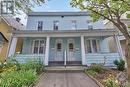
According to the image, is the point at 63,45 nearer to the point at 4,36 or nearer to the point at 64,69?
the point at 64,69

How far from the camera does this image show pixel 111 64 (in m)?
18.4

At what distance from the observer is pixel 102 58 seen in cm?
1867

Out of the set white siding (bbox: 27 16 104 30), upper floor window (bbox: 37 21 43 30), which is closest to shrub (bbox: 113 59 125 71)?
white siding (bbox: 27 16 104 30)

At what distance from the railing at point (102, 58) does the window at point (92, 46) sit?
3210mm

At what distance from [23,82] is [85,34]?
11.6 meters

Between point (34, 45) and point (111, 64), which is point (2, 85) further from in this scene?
point (34, 45)

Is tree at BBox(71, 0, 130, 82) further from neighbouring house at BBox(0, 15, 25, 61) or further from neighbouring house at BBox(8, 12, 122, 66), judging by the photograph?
neighbouring house at BBox(0, 15, 25, 61)

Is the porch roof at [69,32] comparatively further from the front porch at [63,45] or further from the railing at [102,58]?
the railing at [102,58]

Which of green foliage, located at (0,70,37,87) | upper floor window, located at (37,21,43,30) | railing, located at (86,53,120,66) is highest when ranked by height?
upper floor window, located at (37,21,43,30)

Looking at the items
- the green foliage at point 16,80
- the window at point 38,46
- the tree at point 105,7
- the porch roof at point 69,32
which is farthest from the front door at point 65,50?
the green foliage at point 16,80

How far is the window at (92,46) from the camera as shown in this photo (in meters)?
22.0

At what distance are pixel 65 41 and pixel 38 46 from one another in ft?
10.7

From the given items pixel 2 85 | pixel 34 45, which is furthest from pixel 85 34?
pixel 2 85

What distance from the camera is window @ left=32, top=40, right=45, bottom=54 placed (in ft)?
73.0
